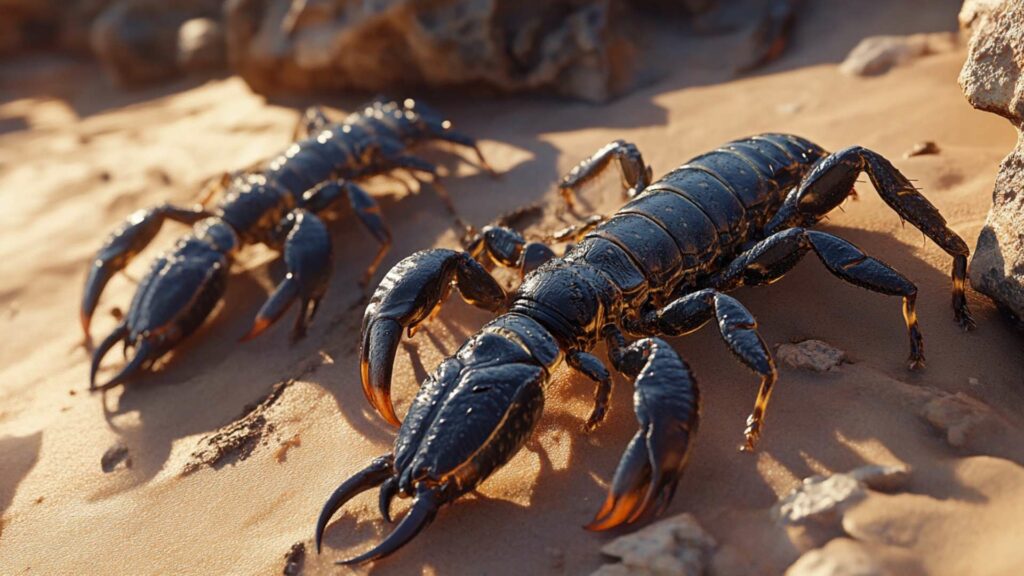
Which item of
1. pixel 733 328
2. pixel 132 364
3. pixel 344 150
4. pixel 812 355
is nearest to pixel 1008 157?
pixel 812 355

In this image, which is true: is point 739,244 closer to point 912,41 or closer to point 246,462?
point 246,462

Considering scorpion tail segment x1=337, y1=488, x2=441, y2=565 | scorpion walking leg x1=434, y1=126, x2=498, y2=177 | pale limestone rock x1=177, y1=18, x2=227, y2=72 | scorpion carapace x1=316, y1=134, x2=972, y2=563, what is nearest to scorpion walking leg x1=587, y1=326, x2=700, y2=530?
scorpion carapace x1=316, y1=134, x2=972, y2=563

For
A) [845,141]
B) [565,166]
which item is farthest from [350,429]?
[845,141]

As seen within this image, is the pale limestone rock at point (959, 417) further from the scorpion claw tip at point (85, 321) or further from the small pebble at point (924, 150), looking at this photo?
the scorpion claw tip at point (85, 321)

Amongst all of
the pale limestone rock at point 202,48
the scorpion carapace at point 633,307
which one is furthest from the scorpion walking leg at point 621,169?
the pale limestone rock at point 202,48

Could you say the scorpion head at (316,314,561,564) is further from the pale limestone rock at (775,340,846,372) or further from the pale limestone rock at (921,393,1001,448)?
the pale limestone rock at (921,393,1001,448)

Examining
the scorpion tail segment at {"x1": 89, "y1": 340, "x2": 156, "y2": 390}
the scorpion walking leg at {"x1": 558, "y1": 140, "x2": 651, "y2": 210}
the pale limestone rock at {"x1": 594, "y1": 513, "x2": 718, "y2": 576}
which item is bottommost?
the pale limestone rock at {"x1": 594, "y1": 513, "x2": 718, "y2": 576}
